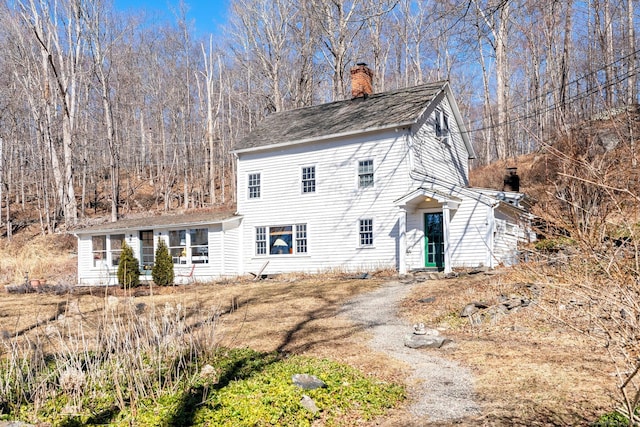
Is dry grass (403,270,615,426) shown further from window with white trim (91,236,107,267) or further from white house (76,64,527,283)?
window with white trim (91,236,107,267)

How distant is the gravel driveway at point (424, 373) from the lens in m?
5.45

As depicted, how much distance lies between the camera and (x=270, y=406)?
17.2 feet

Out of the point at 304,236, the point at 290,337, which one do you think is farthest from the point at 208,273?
the point at 290,337

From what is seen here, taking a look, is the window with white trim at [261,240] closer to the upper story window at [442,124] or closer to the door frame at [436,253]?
the door frame at [436,253]

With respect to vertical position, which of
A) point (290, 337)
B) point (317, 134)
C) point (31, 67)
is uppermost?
point (31, 67)

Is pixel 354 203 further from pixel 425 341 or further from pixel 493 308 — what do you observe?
pixel 425 341

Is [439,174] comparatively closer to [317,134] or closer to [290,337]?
[317,134]

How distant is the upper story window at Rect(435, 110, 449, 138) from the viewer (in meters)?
20.9

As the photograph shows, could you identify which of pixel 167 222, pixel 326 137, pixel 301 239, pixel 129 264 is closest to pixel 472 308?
pixel 301 239

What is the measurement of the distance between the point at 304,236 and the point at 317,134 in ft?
13.6

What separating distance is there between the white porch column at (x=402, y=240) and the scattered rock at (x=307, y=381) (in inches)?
453

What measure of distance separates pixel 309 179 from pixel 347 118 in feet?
9.69

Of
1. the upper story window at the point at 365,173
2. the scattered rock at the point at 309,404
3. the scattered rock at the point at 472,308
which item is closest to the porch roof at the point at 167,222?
the upper story window at the point at 365,173

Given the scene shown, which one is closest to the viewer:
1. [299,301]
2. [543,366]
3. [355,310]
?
[543,366]
